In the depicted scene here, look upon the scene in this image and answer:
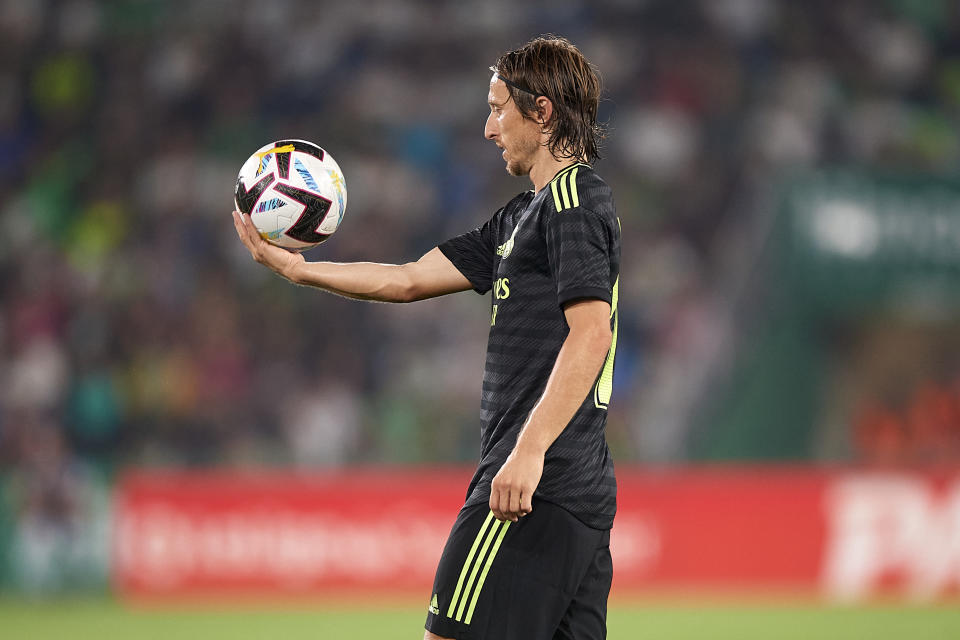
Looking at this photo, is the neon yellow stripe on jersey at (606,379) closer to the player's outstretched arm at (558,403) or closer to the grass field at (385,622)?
the player's outstretched arm at (558,403)

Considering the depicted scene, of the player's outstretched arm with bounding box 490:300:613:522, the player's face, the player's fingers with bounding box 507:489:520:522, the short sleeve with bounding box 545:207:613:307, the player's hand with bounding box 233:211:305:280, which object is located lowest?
the player's fingers with bounding box 507:489:520:522

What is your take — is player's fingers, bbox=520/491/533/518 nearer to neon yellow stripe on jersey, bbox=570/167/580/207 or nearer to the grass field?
neon yellow stripe on jersey, bbox=570/167/580/207

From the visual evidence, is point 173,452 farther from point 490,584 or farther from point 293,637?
point 490,584

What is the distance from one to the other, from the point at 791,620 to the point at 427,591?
9.21 ft

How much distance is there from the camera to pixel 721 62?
15.3 metres

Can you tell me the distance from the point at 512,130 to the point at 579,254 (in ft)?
1.60

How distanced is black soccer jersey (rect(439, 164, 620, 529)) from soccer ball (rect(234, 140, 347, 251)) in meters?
0.80

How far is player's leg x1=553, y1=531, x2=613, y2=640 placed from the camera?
3266 millimetres

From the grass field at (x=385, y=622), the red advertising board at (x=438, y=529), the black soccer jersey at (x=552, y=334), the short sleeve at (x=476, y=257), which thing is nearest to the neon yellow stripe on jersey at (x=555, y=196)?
the black soccer jersey at (x=552, y=334)

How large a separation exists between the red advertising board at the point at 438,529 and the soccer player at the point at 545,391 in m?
7.08

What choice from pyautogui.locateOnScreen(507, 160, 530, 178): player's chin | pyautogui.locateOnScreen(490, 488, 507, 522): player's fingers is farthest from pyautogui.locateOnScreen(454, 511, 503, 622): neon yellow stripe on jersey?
pyautogui.locateOnScreen(507, 160, 530, 178): player's chin

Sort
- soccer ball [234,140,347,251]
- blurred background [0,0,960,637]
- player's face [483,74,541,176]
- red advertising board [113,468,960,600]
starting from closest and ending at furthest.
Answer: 1. player's face [483,74,541,176]
2. soccer ball [234,140,347,251]
3. red advertising board [113,468,960,600]
4. blurred background [0,0,960,637]

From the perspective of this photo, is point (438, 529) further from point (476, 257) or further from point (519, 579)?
point (519, 579)

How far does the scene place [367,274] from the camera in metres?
3.87
